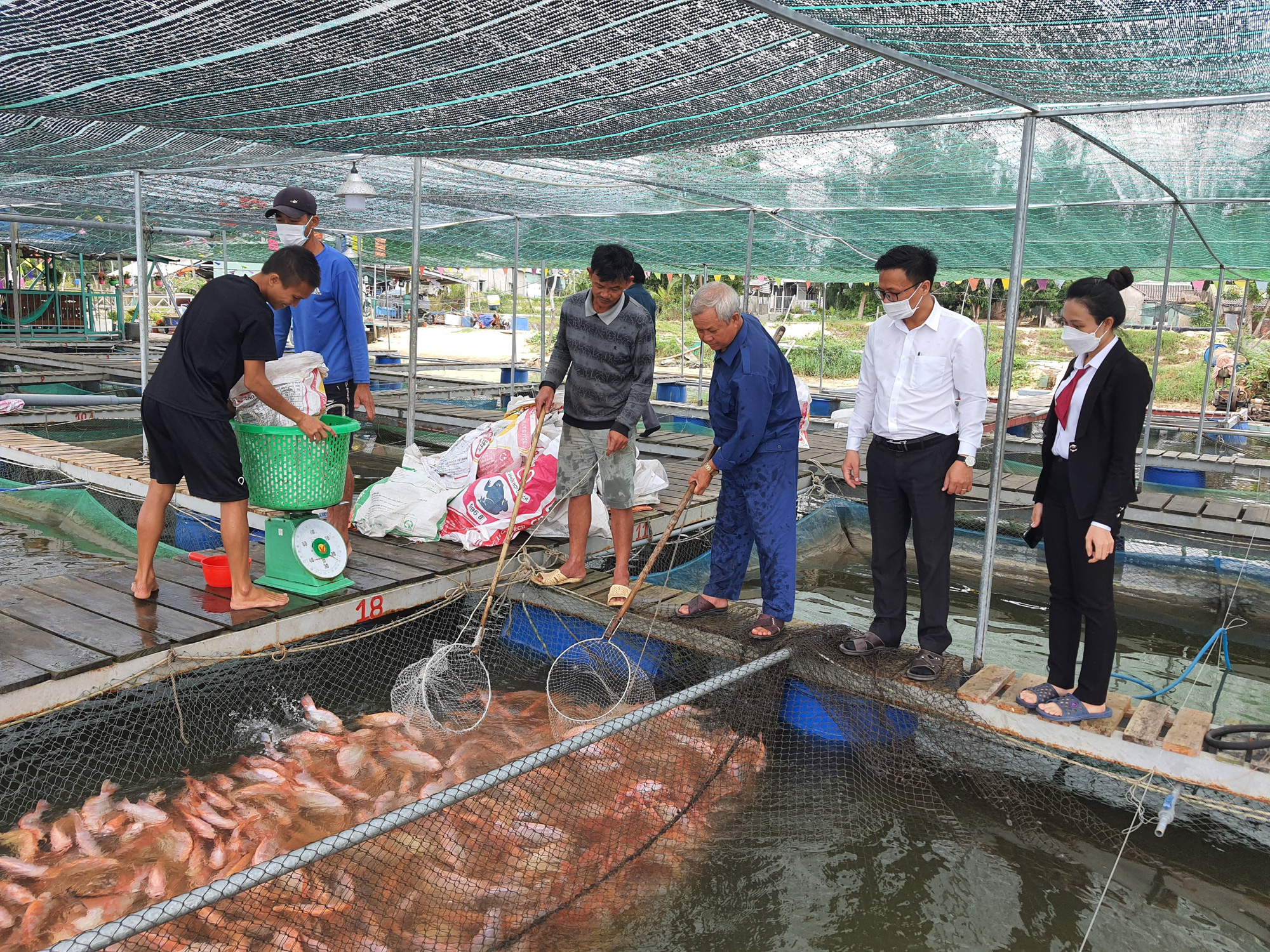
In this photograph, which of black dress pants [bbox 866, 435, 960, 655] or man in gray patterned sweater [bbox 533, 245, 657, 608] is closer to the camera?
black dress pants [bbox 866, 435, 960, 655]

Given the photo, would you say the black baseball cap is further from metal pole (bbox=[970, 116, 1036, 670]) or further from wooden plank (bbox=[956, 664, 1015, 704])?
wooden plank (bbox=[956, 664, 1015, 704])

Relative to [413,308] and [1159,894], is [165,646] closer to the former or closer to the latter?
[413,308]

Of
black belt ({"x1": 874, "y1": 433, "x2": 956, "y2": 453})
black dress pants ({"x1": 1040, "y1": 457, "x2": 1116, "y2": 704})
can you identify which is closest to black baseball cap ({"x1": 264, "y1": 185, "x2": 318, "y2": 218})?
black belt ({"x1": 874, "y1": 433, "x2": 956, "y2": 453})

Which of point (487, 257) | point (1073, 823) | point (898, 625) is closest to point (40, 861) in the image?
point (898, 625)

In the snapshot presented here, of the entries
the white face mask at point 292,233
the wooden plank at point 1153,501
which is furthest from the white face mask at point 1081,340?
the wooden plank at point 1153,501

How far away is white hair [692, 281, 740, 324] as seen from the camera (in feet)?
12.5

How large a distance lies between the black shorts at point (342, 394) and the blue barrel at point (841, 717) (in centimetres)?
286

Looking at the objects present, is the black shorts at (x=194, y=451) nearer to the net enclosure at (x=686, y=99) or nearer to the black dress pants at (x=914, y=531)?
the net enclosure at (x=686, y=99)

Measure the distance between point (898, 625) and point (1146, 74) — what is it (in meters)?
2.47

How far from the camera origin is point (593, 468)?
4.66 metres

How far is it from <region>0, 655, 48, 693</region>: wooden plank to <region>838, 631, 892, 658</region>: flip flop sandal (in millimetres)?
3279

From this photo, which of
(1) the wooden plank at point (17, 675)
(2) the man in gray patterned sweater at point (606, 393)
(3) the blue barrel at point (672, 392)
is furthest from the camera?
(3) the blue barrel at point (672, 392)

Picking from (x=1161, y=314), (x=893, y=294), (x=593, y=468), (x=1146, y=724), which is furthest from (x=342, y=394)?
(x=1161, y=314)

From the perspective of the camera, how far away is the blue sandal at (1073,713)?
3465 millimetres
